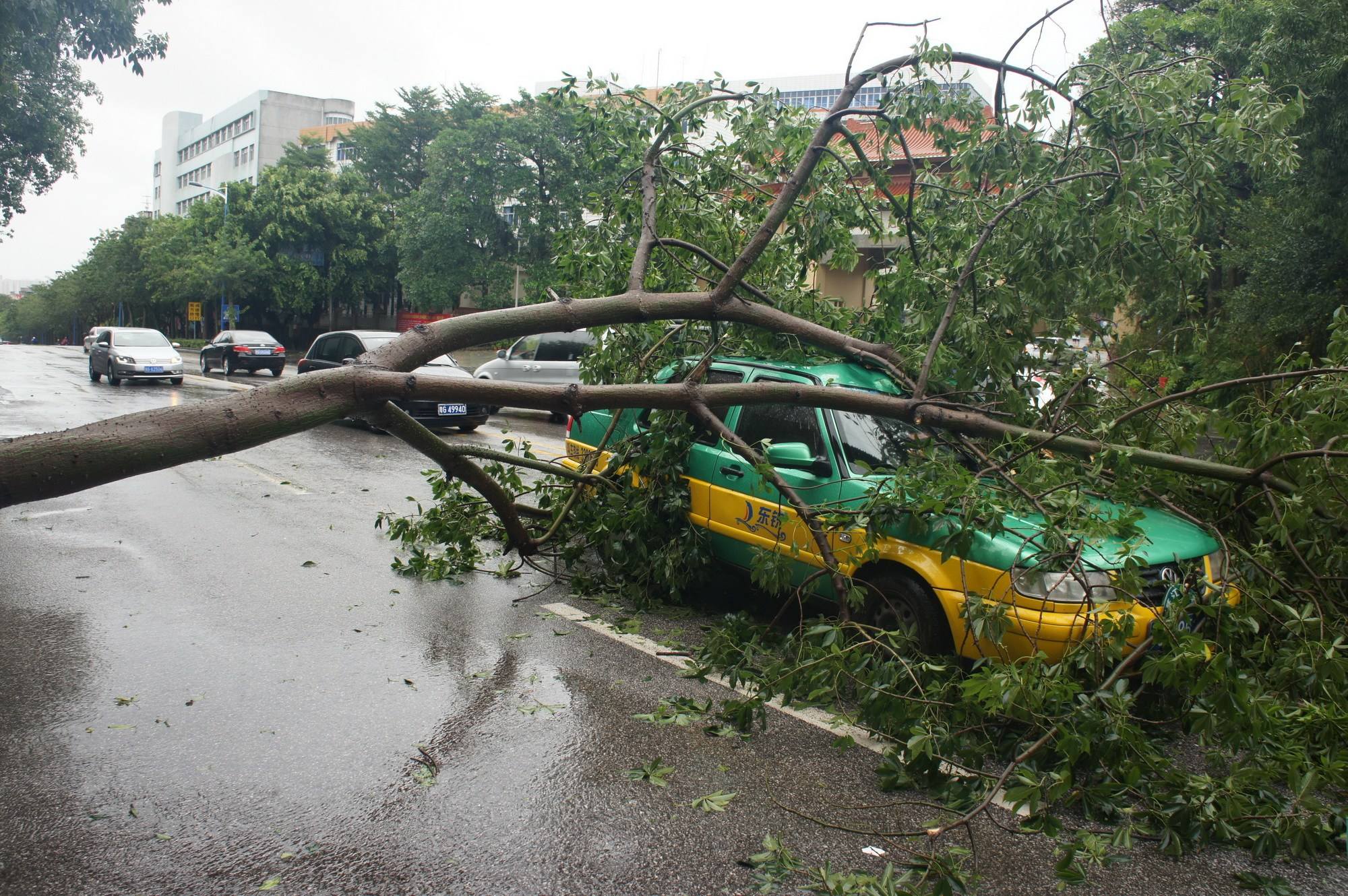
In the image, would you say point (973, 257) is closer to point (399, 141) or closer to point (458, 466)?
point (458, 466)

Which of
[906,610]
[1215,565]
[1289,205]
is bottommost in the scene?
[906,610]

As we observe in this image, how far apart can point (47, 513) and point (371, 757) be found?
7202mm

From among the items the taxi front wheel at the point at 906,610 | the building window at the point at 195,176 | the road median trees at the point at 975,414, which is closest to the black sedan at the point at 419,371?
the road median trees at the point at 975,414

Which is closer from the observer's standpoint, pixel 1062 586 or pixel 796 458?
pixel 1062 586

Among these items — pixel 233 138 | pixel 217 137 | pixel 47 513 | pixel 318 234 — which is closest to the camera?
pixel 47 513

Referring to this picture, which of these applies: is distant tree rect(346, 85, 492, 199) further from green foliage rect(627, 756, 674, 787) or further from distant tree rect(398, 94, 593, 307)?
green foliage rect(627, 756, 674, 787)

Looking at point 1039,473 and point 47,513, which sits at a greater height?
point 1039,473

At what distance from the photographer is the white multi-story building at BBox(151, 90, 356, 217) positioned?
81.1 metres

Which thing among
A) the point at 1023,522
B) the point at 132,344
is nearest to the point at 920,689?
the point at 1023,522

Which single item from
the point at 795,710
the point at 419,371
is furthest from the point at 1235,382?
the point at 419,371

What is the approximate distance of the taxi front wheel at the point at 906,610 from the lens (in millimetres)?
4867

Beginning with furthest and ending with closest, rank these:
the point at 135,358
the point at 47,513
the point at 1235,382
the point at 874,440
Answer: the point at 135,358, the point at 47,513, the point at 874,440, the point at 1235,382

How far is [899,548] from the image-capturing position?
16.5ft

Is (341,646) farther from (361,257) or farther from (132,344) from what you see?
(361,257)
